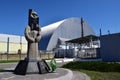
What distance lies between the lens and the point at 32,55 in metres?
13.9

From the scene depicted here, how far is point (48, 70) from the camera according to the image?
45.3 feet

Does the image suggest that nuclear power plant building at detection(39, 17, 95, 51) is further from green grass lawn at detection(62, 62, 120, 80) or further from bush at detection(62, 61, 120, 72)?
green grass lawn at detection(62, 62, 120, 80)

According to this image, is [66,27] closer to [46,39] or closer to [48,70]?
[46,39]

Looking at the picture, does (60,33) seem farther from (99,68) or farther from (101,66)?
(99,68)

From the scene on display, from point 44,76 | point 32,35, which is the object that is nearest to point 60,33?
point 32,35

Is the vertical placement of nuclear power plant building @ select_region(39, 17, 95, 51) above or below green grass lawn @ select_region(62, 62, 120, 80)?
above

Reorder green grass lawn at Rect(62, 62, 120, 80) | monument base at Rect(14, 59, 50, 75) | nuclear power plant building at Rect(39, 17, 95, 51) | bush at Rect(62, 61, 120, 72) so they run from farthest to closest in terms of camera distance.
→ nuclear power plant building at Rect(39, 17, 95, 51) → bush at Rect(62, 61, 120, 72) → green grass lawn at Rect(62, 62, 120, 80) → monument base at Rect(14, 59, 50, 75)

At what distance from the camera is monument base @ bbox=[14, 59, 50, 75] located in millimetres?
12945

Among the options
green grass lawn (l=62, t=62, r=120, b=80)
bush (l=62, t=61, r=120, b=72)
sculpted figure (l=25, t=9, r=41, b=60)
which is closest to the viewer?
sculpted figure (l=25, t=9, r=41, b=60)

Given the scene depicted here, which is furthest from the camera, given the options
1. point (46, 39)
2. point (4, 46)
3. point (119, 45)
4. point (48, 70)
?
point (46, 39)

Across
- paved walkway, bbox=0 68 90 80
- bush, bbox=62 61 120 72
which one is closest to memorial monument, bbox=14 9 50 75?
paved walkway, bbox=0 68 90 80

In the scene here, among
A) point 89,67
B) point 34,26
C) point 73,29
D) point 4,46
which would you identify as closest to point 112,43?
point 89,67

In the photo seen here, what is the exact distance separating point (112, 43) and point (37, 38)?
2313cm

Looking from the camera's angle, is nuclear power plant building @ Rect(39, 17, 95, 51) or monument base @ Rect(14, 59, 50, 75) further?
nuclear power plant building @ Rect(39, 17, 95, 51)
